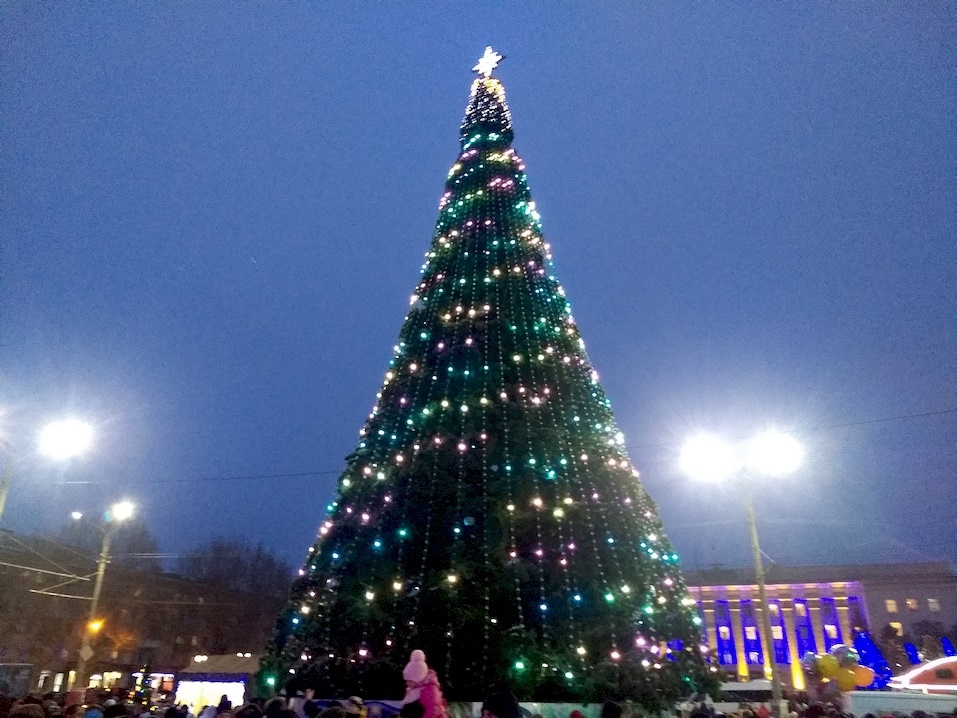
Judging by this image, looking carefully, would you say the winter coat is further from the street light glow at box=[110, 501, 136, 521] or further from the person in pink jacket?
the street light glow at box=[110, 501, 136, 521]

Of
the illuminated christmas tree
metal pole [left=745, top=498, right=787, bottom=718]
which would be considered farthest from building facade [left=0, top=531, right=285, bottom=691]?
metal pole [left=745, top=498, right=787, bottom=718]

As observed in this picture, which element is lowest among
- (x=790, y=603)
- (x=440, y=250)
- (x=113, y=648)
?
(x=113, y=648)

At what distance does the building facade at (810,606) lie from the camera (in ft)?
181

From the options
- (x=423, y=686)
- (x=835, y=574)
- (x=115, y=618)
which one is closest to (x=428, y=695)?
(x=423, y=686)

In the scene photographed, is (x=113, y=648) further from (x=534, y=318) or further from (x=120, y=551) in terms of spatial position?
(x=534, y=318)

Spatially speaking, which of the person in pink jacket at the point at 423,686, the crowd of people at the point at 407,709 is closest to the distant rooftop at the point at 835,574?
the crowd of people at the point at 407,709

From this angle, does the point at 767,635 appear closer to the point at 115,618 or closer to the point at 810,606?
the point at 115,618

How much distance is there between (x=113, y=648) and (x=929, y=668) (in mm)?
43142

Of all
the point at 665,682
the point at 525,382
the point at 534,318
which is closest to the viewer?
the point at 665,682

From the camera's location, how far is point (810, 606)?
2264 inches

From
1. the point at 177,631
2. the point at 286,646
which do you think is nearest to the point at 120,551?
the point at 177,631

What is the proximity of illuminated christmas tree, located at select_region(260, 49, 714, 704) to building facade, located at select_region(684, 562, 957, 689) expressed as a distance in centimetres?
4869

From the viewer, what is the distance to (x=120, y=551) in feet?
152

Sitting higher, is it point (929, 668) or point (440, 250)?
point (440, 250)
